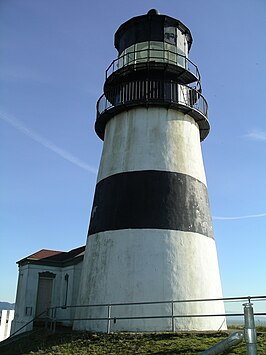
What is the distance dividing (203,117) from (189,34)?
14.2 feet

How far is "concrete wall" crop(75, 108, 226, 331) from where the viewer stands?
12023mm

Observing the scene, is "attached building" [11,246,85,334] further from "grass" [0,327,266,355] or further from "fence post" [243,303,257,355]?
"fence post" [243,303,257,355]

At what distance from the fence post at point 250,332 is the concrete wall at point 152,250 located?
8.94m

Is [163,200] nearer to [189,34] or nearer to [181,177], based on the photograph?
[181,177]

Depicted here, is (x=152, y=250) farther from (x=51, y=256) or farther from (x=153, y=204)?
(x=51, y=256)

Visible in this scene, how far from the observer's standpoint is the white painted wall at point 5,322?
80.9 feet

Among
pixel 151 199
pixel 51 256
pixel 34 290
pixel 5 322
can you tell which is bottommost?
pixel 5 322

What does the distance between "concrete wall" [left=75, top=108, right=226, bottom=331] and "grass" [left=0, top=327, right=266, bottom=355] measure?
117cm

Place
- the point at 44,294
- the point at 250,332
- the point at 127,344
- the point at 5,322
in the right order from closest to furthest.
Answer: the point at 250,332
the point at 127,344
the point at 44,294
the point at 5,322

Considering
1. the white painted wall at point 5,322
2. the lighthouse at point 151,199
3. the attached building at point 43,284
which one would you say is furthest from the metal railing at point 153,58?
the white painted wall at point 5,322

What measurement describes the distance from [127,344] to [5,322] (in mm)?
18367

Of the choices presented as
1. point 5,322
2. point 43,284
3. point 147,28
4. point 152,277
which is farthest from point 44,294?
point 147,28

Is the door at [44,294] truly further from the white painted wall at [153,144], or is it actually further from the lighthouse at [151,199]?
the white painted wall at [153,144]

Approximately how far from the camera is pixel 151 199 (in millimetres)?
13133
